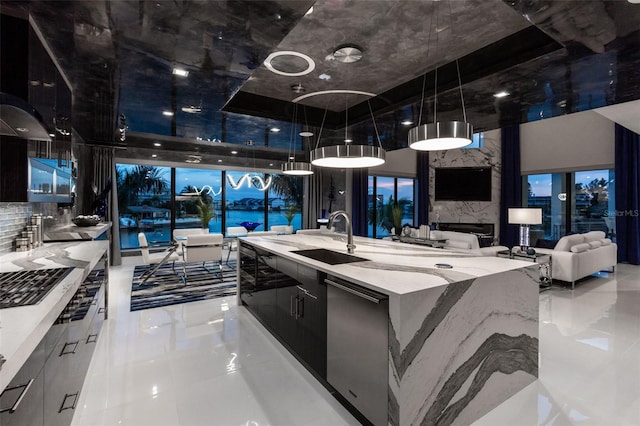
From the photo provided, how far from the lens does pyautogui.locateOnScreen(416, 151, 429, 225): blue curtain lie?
9.76 metres

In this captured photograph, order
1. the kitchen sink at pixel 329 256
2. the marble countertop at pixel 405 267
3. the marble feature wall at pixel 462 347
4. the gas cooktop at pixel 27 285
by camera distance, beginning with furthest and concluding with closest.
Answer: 1. the kitchen sink at pixel 329 256
2. the marble countertop at pixel 405 267
3. the marble feature wall at pixel 462 347
4. the gas cooktop at pixel 27 285

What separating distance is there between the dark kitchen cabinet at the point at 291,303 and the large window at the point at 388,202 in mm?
6924

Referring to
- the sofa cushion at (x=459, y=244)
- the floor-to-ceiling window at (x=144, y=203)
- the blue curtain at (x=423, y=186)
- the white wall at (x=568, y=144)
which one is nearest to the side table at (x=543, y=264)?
the sofa cushion at (x=459, y=244)

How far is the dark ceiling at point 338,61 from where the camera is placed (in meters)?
2.19

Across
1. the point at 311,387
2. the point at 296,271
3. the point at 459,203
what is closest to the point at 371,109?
the point at 296,271

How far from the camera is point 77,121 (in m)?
4.80

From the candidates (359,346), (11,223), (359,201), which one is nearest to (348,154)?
(359,346)

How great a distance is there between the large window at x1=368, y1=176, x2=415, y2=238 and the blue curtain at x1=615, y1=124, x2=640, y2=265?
196 inches

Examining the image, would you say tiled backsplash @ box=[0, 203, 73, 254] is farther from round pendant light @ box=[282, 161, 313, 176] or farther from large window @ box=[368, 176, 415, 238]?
large window @ box=[368, 176, 415, 238]

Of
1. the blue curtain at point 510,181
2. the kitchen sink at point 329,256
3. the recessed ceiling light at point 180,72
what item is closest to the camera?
the kitchen sink at point 329,256

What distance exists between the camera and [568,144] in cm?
757

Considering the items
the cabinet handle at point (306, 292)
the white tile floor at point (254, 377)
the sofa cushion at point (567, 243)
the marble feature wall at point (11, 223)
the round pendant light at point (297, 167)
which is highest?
the round pendant light at point (297, 167)

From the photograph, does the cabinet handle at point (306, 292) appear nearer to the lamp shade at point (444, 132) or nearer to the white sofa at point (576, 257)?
the lamp shade at point (444, 132)

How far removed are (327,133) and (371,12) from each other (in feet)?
10.7
